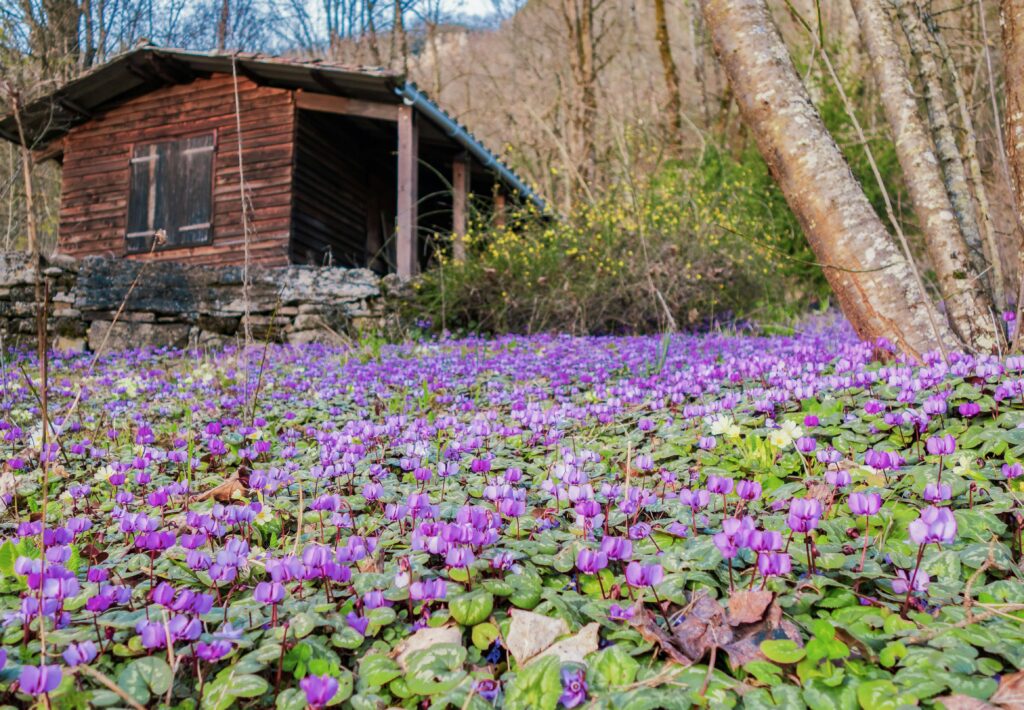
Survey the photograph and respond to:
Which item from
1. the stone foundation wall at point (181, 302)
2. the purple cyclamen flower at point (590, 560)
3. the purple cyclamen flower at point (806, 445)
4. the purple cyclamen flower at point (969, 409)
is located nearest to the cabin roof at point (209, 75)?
the stone foundation wall at point (181, 302)

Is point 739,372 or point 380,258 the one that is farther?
point 380,258

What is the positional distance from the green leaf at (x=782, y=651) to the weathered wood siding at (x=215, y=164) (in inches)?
514

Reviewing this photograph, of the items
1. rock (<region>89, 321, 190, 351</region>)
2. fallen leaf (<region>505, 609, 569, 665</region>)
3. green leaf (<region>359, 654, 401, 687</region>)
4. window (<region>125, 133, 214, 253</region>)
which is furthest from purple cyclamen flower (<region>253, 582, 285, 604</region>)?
window (<region>125, 133, 214, 253</region>)

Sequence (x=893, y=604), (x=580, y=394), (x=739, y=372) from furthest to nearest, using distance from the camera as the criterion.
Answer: (x=580, y=394), (x=739, y=372), (x=893, y=604)

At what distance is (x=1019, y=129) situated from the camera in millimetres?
3436

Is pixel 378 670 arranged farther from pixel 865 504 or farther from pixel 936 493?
pixel 936 493

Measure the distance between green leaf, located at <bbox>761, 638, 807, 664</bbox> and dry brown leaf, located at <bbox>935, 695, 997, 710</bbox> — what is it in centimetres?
22

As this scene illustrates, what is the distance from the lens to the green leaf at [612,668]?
1.33 meters

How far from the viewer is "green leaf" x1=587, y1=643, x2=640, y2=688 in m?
1.33

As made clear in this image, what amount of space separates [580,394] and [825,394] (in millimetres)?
1624

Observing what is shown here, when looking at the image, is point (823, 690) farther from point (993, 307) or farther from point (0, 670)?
point (993, 307)

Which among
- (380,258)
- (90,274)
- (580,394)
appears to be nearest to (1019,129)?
(580,394)

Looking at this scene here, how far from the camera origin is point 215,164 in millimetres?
14320

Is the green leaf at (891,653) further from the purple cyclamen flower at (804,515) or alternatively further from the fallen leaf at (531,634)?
A: the fallen leaf at (531,634)
